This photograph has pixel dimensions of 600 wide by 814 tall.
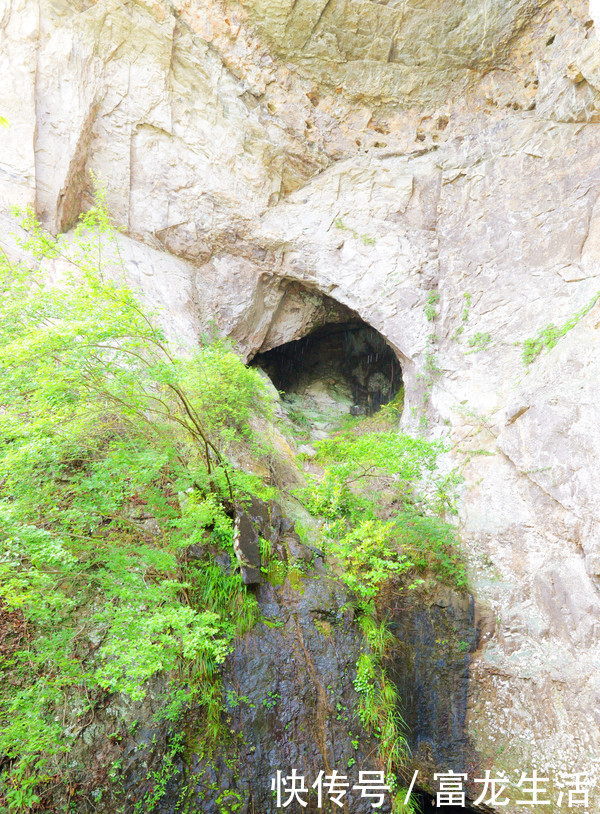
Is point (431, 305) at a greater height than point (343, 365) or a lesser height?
lesser

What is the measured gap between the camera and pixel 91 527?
15.6 feet

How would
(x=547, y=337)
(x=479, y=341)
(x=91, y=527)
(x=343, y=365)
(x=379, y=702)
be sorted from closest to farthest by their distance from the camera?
(x=91, y=527) < (x=379, y=702) < (x=547, y=337) < (x=479, y=341) < (x=343, y=365)

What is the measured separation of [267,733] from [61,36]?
1295cm

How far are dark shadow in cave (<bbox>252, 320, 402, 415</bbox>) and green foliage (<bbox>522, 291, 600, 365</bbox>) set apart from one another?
5229mm

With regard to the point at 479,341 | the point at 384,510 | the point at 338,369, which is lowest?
the point at 384,510

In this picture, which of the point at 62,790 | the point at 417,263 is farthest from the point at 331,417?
the point at 62,790

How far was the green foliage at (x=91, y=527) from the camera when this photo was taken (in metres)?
3.71

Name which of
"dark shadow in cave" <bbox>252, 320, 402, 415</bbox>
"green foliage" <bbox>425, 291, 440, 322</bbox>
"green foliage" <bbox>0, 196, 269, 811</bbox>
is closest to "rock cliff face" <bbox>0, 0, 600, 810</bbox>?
"green foliage" <bbox>425, 291, 440, 322</bbox>

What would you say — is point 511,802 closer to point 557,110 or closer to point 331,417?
point 331,417

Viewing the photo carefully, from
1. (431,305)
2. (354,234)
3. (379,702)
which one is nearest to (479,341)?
(431,305)

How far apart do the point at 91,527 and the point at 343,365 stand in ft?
34.5

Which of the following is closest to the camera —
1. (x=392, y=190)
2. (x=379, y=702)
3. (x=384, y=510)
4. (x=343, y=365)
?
(x=379, y=702)

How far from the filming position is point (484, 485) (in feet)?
25.6

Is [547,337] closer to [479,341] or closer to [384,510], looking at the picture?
[479,341]
